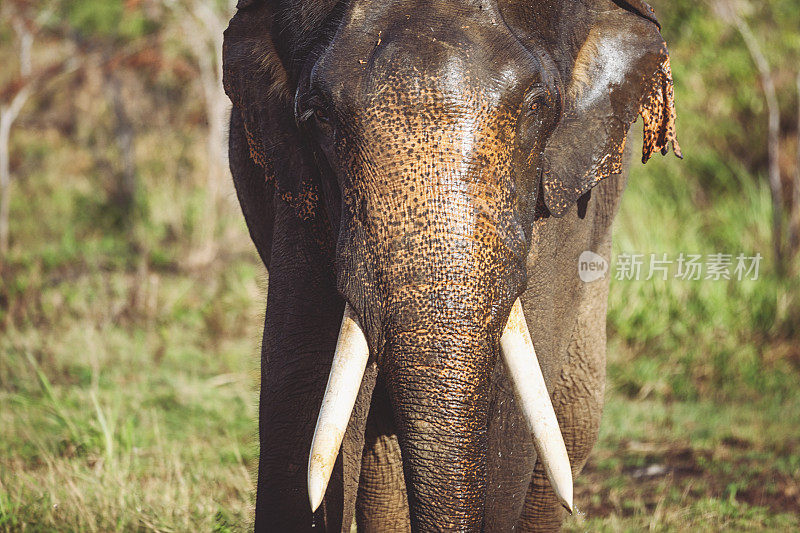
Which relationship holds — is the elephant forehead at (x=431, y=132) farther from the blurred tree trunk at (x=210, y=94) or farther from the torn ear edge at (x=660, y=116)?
the blurred tree trunk at (x=210, y=94)

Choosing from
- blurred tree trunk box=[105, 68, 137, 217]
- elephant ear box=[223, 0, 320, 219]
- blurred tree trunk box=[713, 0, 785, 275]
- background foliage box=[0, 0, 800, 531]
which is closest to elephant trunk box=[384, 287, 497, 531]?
elephant ear box=[223, 0, 320, 219]

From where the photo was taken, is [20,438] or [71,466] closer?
[71,466]

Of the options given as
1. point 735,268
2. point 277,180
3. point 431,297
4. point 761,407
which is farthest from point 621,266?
point 431,297

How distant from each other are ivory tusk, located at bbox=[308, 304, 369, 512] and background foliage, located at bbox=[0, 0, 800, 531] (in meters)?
1.56

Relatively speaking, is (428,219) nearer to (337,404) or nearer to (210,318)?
(337,404)

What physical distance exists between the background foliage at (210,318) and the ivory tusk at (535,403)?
5.53ft

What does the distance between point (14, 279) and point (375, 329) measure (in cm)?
584

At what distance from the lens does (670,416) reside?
6.11m

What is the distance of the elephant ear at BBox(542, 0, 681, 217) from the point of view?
2754 mm

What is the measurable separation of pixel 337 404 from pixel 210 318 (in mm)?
4917

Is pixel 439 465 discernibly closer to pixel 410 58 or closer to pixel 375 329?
pixel 375 329

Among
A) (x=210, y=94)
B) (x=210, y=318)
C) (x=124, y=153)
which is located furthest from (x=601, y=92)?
(x=124, y=153)

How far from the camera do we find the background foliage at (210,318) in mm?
4445

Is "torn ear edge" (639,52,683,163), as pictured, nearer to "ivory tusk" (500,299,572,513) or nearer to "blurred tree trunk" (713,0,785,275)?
"ivory tusk" (500,299,572,513)
